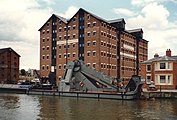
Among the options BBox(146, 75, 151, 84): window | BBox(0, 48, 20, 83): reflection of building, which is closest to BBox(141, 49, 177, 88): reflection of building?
BBox(146, 75, 151, 84): window

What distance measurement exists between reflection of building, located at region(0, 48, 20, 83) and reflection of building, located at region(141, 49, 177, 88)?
50.8 meters

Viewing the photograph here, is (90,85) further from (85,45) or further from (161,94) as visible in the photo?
(85,45)

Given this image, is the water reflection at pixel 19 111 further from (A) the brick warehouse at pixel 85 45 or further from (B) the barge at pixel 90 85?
(A) the brick warehouse at pixel 85 45

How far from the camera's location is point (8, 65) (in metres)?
92.4

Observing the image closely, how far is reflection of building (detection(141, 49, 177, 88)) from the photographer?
54.7 metres

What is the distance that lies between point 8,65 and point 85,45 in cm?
3121

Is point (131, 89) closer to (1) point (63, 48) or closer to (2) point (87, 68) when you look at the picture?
(2) point (87, 68)

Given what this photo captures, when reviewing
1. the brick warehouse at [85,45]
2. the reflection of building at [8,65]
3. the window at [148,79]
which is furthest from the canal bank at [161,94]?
the reflection of building at [8,65]

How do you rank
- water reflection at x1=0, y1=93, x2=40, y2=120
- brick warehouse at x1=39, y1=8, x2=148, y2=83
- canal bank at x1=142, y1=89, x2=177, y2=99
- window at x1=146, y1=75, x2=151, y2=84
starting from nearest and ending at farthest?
water reflection at x1=0, y1=93, x2=40, y2=120, canal bank at x1=142, y1=89, x2=177, y2=99, window at x1=146, y1=75, x2=151, y2=84, brick warehouse at x1=39, y1=8, x2=148, y2=83

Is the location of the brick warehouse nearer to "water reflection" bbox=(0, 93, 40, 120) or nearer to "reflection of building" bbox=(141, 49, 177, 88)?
"reflection of building" bbox=(141, 49, 177, 88)

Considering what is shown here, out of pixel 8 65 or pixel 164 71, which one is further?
pixel 8 65

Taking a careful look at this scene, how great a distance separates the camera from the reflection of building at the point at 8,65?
9091 cm

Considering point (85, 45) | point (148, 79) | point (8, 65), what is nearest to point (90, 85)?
point (148, 79)

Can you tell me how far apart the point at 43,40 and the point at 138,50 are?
34278 millimetres
